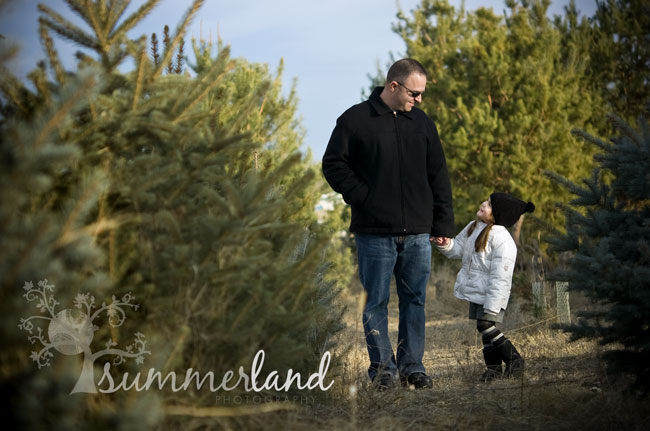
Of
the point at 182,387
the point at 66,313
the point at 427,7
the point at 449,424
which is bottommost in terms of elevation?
the point at 449,424

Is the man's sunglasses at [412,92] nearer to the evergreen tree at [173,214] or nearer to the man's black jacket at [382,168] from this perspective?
the man's black jacket at [382,168]

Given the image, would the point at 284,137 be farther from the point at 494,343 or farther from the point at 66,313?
the point at 66,313

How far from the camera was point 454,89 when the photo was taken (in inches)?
576

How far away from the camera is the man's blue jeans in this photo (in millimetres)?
4156

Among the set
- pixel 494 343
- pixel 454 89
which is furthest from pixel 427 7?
pixel 494 343

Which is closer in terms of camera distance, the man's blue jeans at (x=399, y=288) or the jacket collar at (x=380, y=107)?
the man's blue jeans at (x=399, y=288)

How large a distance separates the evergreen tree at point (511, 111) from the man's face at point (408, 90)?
9068 millimetres

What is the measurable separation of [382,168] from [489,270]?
119 cm

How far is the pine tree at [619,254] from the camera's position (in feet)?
9.86

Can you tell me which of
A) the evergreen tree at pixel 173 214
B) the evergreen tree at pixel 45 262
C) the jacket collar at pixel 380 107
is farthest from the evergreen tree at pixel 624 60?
the evergreen tree at pixel 45 262

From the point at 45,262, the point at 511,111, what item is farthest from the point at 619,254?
the point at 511,111

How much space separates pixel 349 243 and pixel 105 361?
14.4 m

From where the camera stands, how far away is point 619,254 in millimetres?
3293

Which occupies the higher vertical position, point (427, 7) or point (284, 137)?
point (427, 7)
